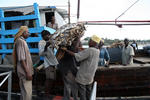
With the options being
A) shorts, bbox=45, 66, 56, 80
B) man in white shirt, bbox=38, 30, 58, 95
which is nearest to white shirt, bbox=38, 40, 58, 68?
man in white shirt, bbox=38, 30, 58, 95

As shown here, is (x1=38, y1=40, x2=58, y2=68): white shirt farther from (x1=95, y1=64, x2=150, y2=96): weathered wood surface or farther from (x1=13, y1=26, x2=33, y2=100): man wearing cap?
(x1=95, y1=64, x2=150, y2=96): weathered wood surface

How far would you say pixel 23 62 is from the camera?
6.81 feet

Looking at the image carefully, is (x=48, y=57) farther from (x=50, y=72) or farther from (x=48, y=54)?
(x=50, y=72)

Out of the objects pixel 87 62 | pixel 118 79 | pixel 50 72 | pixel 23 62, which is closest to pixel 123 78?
pixel 118 79

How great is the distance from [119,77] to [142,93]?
849 mm

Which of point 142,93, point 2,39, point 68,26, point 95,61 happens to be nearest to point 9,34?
point 2,39

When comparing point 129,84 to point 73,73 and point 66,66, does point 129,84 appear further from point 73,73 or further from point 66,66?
Result: point 66,66

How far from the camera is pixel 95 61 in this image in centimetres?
241

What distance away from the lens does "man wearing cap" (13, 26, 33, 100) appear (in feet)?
6.84

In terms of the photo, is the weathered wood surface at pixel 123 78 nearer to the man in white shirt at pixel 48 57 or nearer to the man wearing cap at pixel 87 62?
the man wearing cap at pixel 87 62

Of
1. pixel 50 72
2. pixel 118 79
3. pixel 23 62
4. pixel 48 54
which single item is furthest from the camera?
pixel 118 79

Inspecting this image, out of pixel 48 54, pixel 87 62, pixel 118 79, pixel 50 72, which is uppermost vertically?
pixel 48 54

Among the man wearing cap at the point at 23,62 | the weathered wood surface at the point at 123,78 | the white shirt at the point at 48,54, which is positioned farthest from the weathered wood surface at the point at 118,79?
the man wearing cap at the point at 23,62

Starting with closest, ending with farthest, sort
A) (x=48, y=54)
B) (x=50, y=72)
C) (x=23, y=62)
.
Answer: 1. (x=23, y=62)
2. (x=48, y=54)
3. (x=50, y=72)
